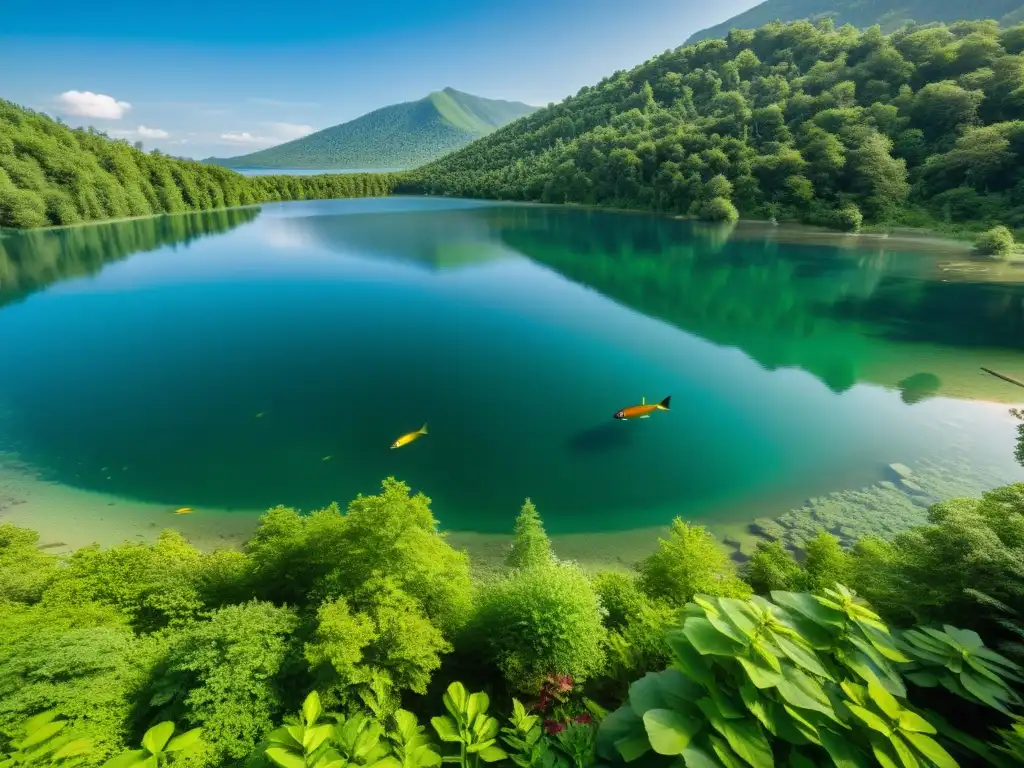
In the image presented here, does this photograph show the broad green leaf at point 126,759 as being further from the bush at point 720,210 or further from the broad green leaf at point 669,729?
the bush at point 720,210

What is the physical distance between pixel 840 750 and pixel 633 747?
1.03 m

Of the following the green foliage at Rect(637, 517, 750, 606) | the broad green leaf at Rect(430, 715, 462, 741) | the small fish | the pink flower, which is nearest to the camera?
the broad green leaf at Rect(430, 715, 462, 741)

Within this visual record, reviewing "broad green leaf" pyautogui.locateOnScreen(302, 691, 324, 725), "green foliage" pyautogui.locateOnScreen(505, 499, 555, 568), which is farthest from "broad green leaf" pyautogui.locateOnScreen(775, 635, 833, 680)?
"green foliage" pyautogui.locateOnScreen(505, 499, 555, 568)

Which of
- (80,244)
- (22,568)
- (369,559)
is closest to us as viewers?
(369,559)

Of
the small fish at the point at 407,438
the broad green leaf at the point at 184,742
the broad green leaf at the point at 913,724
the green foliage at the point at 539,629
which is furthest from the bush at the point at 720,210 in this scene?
the broad green leaf at the point at 184,742

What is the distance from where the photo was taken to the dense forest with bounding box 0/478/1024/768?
2.62 meters

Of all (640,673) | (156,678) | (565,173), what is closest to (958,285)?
(640,673)

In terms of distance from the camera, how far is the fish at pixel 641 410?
1916cm

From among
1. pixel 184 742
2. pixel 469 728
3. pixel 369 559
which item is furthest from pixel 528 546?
pixel 184 742

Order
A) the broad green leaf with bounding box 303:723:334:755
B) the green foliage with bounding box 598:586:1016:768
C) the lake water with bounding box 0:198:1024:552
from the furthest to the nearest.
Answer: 1. the lake water with bounding box 0:198:1024:552
2. the broad green leaf with bounding box 303:723:334:755
3. the green foliage with bounding box 598:586:1016:768

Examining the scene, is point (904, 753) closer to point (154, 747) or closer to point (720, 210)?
point (154, 747)

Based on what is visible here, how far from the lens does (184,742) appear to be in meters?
2.61

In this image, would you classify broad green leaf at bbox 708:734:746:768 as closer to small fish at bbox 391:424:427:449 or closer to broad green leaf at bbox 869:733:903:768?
Result: broad green leaf at bbox 869:733:903:768

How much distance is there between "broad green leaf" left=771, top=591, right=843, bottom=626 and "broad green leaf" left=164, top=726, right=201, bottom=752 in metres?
3.47
